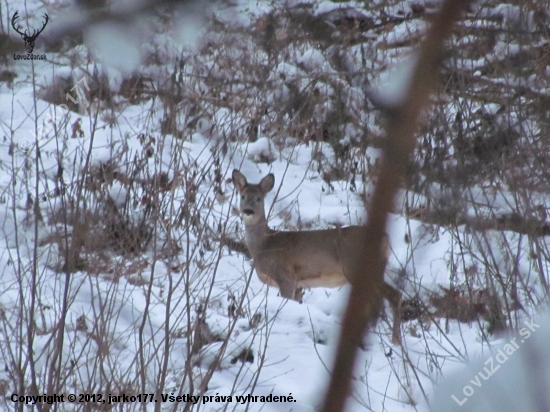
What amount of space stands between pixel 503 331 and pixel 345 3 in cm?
461

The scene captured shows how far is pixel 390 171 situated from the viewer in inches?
20.7

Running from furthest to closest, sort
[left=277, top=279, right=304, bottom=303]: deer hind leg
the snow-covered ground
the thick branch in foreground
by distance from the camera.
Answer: [left=277, top=279, right=304, bottom=303]: deer hind leg < the snow-covered ground < the thick branch in foreground

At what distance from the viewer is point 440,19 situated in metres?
0.51

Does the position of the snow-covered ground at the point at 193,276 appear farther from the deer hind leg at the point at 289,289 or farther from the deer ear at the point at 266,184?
the deer ear at the point at 266,184

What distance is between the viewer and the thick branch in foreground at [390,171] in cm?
52

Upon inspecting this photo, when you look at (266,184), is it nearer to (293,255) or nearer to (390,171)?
(293,255)

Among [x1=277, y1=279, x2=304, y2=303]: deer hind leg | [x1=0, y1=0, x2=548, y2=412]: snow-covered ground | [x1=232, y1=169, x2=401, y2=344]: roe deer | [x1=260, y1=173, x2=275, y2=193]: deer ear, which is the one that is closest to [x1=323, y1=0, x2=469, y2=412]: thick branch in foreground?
[x1=0, y1=0, x2=548, y2=412]: snow-covered ground

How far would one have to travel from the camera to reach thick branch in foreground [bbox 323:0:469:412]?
1.69ft

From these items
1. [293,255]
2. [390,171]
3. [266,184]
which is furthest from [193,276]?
[266,184]

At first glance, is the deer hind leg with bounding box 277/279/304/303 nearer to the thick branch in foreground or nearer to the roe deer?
the roe deer

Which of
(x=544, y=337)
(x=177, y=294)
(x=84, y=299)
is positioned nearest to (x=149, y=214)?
(x=177, y=294)

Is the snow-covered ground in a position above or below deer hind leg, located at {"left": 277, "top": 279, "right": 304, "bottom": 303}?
below

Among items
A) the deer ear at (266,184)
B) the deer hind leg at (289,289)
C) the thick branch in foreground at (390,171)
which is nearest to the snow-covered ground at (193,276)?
the thick branch in foreground at (390,171)

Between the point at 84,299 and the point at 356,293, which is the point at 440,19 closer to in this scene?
the point at 356,293
